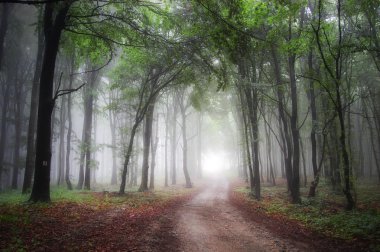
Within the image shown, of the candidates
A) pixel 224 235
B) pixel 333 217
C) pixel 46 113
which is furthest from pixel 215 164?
pixel 224 235

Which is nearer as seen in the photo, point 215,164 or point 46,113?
point 46,113

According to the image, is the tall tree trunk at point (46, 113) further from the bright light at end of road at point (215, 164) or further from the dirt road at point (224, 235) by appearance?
the bright light at end of road at point (215, 164)

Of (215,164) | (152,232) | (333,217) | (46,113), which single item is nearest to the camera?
(152,232)

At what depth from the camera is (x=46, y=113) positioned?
39.0 feet

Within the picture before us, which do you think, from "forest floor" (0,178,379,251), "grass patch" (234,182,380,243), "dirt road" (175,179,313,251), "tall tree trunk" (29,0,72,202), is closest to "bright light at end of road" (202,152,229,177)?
"grass patch" (234,182,380,243)

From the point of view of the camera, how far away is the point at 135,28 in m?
11.6

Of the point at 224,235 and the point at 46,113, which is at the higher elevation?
the point at 46,113

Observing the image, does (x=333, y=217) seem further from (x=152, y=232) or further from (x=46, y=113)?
(x=46, y=113)

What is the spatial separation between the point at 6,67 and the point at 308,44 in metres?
28.2

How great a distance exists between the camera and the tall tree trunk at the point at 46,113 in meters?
11.6

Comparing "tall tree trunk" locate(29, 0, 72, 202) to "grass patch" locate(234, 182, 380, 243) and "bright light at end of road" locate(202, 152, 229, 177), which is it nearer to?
"grass patch" locate(234, 182, 380, 243)

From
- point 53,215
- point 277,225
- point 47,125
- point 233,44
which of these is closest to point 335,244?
point 277,225

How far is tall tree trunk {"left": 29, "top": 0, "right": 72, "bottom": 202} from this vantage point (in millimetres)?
11570

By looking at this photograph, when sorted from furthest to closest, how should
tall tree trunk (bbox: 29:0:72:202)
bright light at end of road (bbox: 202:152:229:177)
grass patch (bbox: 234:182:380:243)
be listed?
bright light at end of road (bbox: 202:152:229:177) → tall tree trunk (bbox: 29:0:72:202) → grass patch (bbox: 234:182:380:243)
